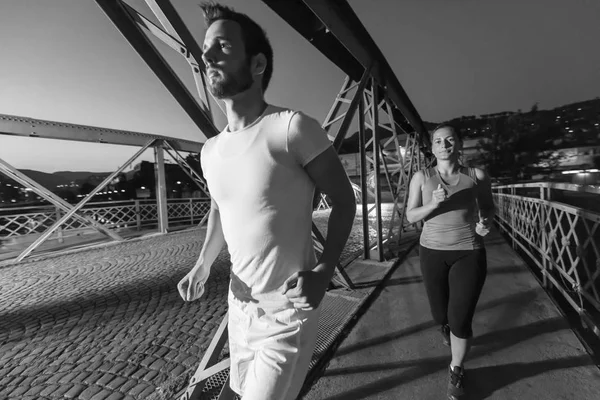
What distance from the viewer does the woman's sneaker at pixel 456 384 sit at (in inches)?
72.1

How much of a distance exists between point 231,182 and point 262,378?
676 mm

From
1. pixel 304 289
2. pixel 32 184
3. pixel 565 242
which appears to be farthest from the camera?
pixel 32 184

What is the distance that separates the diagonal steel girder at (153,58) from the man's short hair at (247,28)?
0.49 m

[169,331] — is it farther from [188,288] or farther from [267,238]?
[267,238]

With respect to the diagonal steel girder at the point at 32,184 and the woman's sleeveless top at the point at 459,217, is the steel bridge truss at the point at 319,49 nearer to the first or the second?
the diagonal steel girder at the point at 32,184

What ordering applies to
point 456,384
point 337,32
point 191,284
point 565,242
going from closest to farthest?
point 191,284 < point 456,384 < point 337,32 < point 565,242

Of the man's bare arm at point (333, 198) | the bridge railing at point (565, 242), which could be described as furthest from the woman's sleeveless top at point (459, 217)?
the man's bare arm at point (333, 198)

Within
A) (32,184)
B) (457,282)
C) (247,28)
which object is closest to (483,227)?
(457,282)

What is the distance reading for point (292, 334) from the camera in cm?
92

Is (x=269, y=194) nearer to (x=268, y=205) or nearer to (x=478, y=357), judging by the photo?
(x=268, y=205)

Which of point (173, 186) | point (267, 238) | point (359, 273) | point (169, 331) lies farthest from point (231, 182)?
point (173, 186)

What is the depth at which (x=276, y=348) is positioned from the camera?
0.92 m

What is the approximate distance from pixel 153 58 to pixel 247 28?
2.30 ft

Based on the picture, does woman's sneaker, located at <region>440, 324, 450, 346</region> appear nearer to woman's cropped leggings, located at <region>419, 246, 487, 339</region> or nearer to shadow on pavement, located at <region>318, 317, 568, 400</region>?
shadow on pavement, located at <region>318, 317, 568, 400</region>
